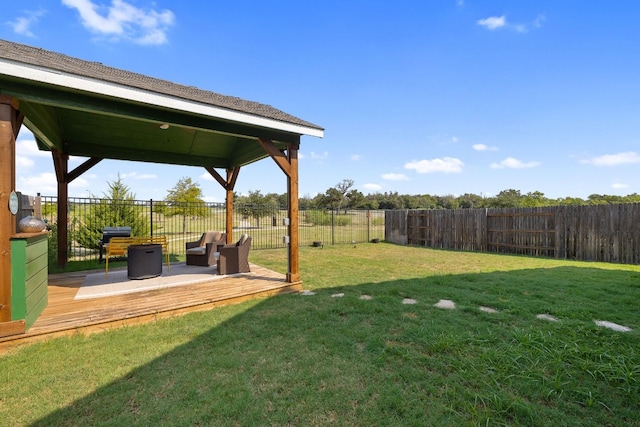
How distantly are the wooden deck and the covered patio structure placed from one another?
255mm

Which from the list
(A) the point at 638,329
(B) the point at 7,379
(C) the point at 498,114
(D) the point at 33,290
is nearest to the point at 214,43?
(D) the point at 33,290

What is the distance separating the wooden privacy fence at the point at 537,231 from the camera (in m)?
7.80

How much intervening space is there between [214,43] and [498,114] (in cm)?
1335

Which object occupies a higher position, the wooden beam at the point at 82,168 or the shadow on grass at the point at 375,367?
the wooden beam at the point at 82,168

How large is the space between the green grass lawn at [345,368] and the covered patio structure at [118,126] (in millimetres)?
1304

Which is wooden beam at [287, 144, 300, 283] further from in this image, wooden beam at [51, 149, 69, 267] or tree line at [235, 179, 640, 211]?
tree line at [235, 179, 640, 211]

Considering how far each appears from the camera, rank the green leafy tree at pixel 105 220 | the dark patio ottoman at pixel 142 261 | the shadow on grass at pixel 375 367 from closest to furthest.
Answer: the shadow on grass at pixel 375 367 < the dark patio ottoman at pixel 142 261 < the green leafy tree at pixel 105 220

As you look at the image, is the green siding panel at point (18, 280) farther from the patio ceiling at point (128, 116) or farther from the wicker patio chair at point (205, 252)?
the wicker patio chair at point (205, 252)

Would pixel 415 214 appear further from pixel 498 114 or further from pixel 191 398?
pixel 191 398

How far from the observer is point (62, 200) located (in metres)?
6.44

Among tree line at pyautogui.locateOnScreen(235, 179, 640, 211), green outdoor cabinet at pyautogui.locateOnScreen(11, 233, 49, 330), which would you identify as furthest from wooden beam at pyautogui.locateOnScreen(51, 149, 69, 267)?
tree line at pyautogui.locateOnScreen(235, 179, 640, 211)

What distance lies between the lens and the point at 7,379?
2203 millimetres

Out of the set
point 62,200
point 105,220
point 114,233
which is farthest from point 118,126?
point 105,220

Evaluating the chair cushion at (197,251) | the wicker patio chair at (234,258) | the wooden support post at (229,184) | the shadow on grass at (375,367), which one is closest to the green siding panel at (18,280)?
the shadow on grass at (375,367)
